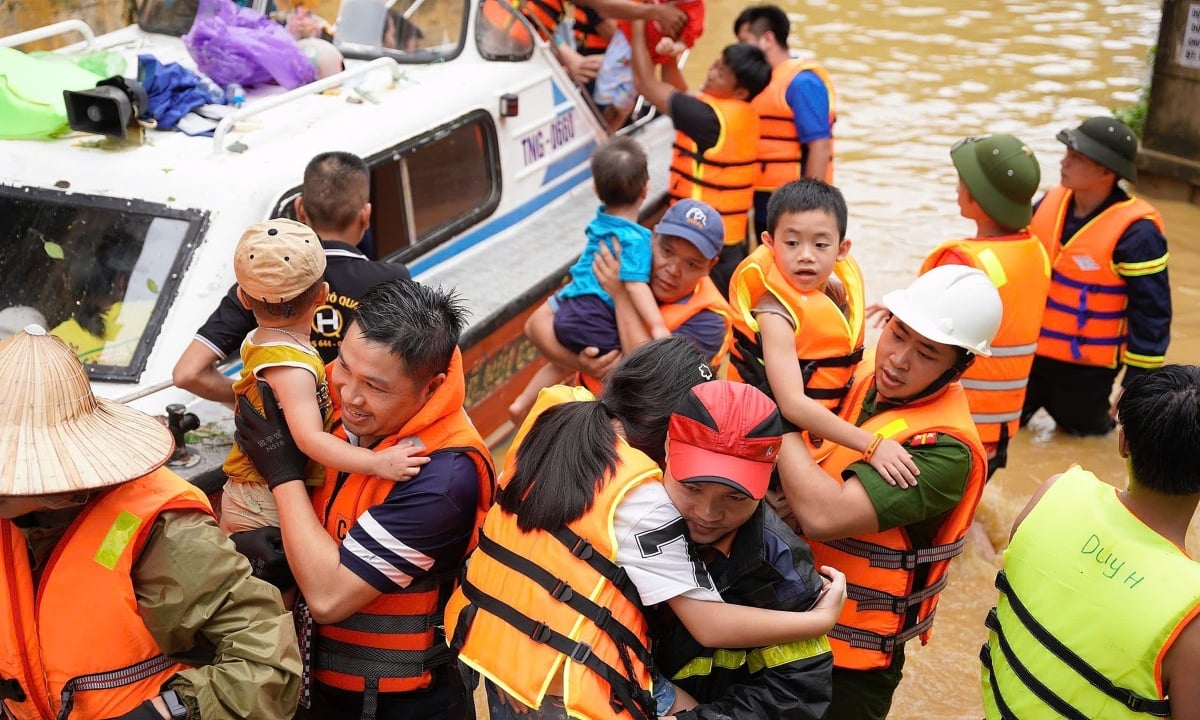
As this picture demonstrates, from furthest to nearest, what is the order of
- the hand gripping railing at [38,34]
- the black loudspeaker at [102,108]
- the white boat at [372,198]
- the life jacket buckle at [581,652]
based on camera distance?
the hand gripping railing at [38,34], the black loudspeaker at [102,108], the white boat at [372,198], the life jacket buckle at [581,652]

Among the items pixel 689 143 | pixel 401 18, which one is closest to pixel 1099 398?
pixel 689 143

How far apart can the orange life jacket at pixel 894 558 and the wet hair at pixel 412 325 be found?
1.18 metres

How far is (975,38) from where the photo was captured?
51.1ft

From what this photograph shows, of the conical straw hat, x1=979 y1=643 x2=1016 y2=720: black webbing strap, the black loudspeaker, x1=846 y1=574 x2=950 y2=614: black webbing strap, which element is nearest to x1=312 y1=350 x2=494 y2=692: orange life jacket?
the conical straw hat

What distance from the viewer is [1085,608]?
258cm

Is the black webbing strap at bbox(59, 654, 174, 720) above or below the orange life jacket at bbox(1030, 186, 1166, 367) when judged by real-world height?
above

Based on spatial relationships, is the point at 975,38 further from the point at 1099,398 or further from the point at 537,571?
the point at 537,571

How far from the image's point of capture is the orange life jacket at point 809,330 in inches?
135

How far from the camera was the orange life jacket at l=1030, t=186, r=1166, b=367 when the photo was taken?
5.68 metres

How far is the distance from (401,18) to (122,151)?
2.13 m

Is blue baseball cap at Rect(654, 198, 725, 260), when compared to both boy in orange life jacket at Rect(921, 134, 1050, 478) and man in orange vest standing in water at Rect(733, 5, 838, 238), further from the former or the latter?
man in orange vest standing in water at Rect(733, 5, 838, 238)

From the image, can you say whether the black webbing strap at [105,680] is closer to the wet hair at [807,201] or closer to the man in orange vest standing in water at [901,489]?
the man in orange vest standing in water at [901,489]

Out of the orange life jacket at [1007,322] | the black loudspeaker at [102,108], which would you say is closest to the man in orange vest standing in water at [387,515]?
the black loudspeaker at [102,108]

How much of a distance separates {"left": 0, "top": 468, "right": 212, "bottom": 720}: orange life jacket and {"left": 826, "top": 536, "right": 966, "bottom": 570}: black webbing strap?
1.77 m
